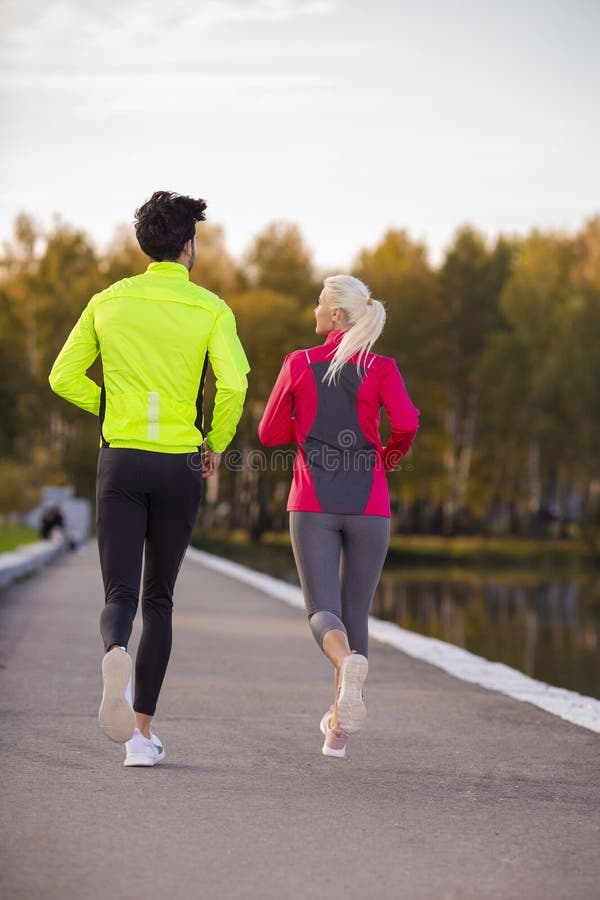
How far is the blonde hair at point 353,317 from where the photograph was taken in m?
5.82

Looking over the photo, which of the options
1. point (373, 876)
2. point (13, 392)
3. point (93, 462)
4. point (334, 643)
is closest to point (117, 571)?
point (334, 643)

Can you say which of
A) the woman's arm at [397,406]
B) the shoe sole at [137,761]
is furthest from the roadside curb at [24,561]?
the shoe sole at [137,761]

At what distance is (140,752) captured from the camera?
545 centimetres

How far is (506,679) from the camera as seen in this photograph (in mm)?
9211

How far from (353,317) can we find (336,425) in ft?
1.53

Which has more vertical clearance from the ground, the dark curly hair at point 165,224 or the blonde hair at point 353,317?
the dark curly hair at point 165,224

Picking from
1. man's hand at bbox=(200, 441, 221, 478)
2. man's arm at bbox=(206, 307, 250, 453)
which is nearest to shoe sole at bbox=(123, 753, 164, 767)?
man's hand at bbox=(200, 441, 221, 478)

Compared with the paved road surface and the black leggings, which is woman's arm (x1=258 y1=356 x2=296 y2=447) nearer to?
the black leggings

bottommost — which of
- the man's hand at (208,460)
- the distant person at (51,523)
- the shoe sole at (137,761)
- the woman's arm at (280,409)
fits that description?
the distant person at (51,523)

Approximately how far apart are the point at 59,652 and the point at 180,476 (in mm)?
4843

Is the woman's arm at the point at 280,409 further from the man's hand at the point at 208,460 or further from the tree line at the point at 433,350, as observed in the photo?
the tree line at the point at 433,350

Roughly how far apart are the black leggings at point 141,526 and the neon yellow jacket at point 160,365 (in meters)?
0.08

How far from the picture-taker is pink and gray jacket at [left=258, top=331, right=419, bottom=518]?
582 cm

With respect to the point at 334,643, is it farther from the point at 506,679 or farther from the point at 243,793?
the point at 506,679
